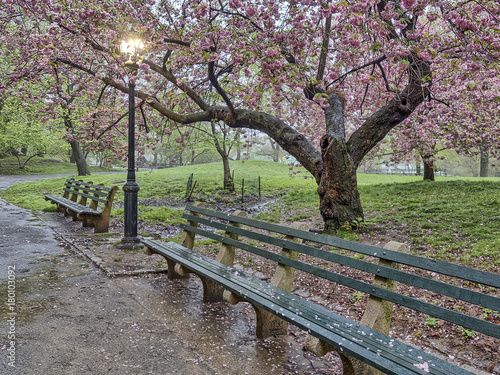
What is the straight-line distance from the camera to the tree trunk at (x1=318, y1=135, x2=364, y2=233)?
24.0 ft

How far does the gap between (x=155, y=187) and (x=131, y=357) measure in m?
17.5

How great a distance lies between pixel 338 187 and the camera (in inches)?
290

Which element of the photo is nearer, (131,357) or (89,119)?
(131,357)

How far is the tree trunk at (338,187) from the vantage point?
732 cm

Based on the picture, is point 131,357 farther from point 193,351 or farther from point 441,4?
point 441,4

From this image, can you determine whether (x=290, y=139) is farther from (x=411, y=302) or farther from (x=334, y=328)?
(x=411, y=302)

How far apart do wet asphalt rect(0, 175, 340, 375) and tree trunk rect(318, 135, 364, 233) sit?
3.56 metres

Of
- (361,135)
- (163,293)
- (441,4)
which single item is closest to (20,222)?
(163,293)

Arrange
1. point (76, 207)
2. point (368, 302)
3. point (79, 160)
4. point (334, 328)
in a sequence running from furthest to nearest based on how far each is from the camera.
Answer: point (79, 160), point (76, 207), point (368, 302), point (334, 328)

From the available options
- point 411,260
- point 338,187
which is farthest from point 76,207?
point 411,260

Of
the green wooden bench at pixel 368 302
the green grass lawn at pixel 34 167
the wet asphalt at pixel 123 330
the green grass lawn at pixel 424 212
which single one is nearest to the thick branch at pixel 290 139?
the green grass lawn at pixel 424 212

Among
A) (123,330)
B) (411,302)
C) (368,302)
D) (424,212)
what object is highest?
(411,302)

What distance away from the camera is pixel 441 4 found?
5.93 m

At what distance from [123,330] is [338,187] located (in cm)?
523
